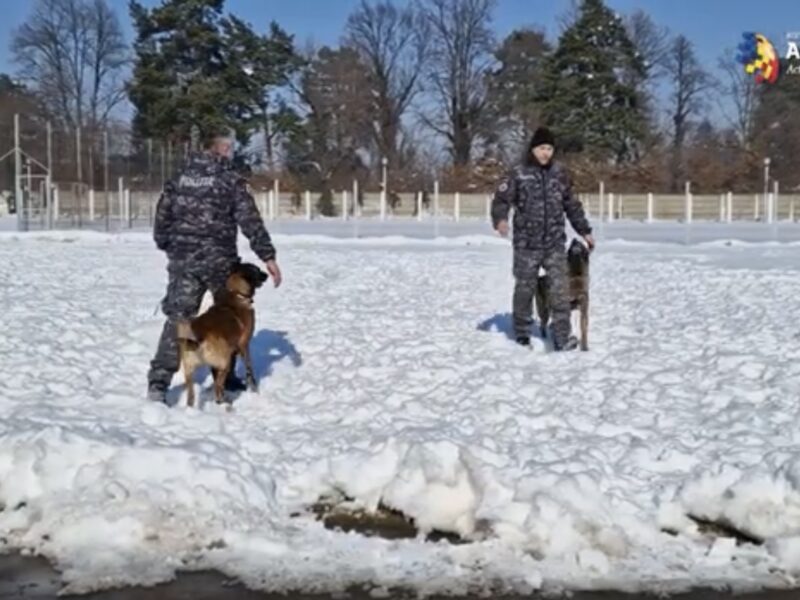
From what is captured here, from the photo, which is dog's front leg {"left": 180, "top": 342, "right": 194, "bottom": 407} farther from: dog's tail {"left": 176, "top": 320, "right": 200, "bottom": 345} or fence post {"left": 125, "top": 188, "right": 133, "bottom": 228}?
fence post {"left": 125, "top": 188, "right": 133, "bottom": 228}

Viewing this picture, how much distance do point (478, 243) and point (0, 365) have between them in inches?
660

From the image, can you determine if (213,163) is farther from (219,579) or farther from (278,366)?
(219,579)

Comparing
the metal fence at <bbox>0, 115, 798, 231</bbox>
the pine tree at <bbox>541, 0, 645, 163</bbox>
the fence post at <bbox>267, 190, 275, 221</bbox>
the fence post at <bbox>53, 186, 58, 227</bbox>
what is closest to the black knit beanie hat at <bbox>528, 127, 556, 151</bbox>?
the metal fence at <bbox>0, 115, 798, 231</bbox>

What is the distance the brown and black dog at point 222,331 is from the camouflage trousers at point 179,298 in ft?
0.28

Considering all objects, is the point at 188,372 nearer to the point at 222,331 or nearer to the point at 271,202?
the point at 222,331

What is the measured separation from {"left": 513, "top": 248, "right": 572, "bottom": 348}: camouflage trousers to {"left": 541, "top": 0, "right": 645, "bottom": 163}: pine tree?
1999 inches

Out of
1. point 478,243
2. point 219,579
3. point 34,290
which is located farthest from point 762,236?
point 219,579

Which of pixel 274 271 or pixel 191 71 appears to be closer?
pixel 274 271

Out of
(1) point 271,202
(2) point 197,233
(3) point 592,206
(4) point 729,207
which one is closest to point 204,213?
(2) point 197,233

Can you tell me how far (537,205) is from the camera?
7672 mm

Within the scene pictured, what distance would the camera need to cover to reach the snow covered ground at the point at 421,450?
3.75 meters

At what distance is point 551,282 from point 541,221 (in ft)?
1.54

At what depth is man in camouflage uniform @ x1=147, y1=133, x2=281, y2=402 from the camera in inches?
235

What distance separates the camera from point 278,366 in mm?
7273
